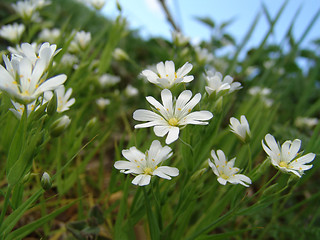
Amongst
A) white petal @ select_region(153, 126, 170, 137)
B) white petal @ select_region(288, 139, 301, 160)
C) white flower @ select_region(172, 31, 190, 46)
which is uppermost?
white petal @ select_region(153, 126, 170, 137)

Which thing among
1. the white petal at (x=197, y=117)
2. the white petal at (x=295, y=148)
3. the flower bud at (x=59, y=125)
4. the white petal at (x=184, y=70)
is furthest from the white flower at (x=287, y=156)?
the flower bud at (x=59, y=125)

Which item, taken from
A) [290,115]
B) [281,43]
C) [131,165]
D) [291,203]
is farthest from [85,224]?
[290,115]

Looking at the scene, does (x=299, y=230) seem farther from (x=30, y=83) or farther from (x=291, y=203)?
(x=30, y=83)

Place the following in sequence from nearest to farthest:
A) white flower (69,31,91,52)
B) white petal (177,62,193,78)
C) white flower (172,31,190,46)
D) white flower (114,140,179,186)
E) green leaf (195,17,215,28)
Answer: white flower (114,140,179,186)
white petal (177,62,193,78)
white flower (69,31,91,52)
white flower (172,31,190,46)
green leaf (195,17,215,28)

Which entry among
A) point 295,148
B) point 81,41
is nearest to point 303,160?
point 295,148

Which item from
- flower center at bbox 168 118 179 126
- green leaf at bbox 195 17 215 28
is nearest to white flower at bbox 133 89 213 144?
flower center at bbox 168 118 179 126

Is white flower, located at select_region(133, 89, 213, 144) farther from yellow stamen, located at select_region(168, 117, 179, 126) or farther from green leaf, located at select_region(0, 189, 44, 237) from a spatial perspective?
green leaf, located at select_region(0, 189, 44, 237)
